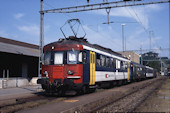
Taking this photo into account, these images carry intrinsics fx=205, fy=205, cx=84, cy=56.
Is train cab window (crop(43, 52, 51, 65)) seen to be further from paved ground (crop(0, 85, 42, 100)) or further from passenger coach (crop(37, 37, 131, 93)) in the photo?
paved ground (crop(0, 85, 42, 100))

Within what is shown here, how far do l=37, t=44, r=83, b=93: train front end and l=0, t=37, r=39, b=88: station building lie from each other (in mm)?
7992

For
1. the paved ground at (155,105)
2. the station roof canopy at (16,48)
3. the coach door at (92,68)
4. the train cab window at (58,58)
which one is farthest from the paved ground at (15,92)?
the paved ground at (155,105)

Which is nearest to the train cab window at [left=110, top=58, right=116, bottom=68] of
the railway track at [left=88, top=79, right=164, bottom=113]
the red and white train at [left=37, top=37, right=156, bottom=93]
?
the red and white train at [left=37, top=37, right=156, bottom=93]

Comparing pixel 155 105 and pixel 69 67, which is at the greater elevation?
pixel 69 67

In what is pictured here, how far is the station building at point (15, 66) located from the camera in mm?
20425

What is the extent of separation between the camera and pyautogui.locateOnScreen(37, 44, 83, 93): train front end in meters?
11.9

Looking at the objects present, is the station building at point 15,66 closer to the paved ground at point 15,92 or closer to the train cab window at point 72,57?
the paved ground at point 15,92

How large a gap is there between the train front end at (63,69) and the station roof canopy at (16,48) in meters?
8.19

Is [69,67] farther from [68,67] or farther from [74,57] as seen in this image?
[74,57]

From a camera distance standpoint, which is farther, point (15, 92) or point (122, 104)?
point (15, 92)

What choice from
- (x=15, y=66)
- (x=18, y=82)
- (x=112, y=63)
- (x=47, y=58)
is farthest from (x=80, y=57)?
(x=15, y=66)

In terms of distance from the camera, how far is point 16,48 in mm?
23047

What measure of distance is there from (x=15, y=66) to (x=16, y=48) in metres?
2.07

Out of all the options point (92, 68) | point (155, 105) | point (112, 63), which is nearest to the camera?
point (155, 105)
